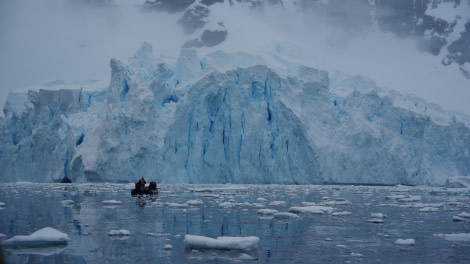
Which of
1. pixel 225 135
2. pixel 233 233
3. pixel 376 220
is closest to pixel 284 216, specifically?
pixel 376 220

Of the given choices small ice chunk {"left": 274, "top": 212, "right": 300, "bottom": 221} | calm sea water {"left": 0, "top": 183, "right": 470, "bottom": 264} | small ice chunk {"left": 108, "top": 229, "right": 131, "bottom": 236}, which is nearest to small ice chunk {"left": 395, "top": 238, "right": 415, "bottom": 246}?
calm sea water {"left": 0, "top": 183, "right": 470, "bottom": 264}

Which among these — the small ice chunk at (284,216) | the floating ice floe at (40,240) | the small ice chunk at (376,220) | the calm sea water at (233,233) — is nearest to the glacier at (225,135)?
the calm sea water at (233,233)

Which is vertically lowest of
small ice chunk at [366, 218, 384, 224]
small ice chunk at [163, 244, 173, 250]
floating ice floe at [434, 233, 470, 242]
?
small ice chunk at [163, 244, 173, 250]

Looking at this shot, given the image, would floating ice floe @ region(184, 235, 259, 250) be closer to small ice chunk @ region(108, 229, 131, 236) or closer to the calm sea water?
the calm sea water

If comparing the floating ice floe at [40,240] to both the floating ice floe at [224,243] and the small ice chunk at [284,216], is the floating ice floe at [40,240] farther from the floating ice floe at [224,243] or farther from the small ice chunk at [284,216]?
the small ice chunk at [284,216]

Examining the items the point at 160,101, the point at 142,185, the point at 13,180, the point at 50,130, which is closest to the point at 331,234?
the point at 142,185

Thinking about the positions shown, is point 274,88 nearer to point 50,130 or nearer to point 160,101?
point 160,101

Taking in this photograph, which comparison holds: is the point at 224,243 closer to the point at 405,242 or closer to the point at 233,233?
the point at 233,233
